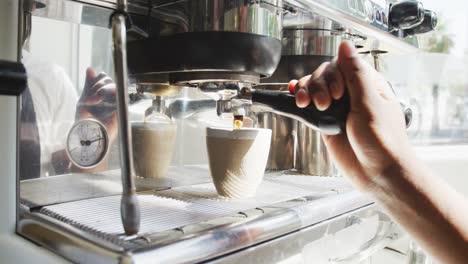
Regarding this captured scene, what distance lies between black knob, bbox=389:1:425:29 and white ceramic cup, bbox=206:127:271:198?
31 centimetres

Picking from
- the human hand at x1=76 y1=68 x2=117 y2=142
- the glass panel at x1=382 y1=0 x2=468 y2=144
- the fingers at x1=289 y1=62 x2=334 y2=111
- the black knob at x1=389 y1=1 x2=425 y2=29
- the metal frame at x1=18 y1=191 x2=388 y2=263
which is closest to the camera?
the metal frame at x1=18 y1=191 x2=388 y2=263

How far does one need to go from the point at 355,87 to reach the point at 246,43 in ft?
0.42

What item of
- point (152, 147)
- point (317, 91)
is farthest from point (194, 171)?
point (317, 91)

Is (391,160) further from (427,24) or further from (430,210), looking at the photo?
(427,24)

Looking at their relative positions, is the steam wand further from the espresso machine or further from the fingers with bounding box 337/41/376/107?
the fingers with bounding box 337/41/376/107

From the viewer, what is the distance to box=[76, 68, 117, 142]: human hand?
0.57 meters

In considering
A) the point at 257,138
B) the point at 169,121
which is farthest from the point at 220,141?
the point at 169,121

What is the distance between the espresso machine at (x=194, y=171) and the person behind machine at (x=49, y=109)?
11mm

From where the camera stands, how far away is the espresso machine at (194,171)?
378 mm

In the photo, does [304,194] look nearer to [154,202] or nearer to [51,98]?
[154,202]

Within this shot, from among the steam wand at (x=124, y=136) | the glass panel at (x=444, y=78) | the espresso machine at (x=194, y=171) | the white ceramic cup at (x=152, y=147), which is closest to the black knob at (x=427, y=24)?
the espresso machine at (x=194, y=171)

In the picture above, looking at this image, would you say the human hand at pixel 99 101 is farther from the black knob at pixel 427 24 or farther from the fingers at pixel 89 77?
the black knob at pixel 427 24

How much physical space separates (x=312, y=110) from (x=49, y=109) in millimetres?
307

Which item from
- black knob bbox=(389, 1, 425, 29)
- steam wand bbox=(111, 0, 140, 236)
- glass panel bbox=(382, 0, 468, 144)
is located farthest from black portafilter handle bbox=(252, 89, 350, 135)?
glass panel bbox=(382, 0, 468, 144)
